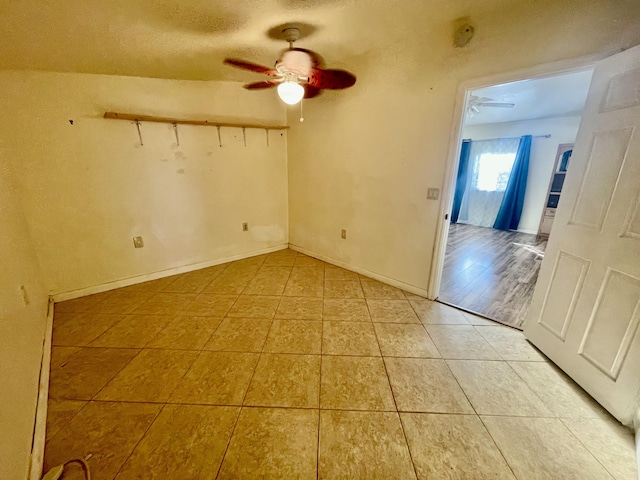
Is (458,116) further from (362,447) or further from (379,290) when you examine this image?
(362,447)

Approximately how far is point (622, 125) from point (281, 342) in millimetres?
2443

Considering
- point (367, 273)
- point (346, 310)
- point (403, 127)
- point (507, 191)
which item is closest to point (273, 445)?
point (346, 310)

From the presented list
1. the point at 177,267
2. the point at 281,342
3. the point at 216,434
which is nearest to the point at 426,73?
the point at 281,342

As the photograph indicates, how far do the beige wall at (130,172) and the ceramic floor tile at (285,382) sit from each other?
6.89 feet

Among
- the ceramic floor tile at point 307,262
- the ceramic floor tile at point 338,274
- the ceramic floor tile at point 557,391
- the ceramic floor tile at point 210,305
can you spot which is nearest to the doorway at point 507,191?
the ceramic floor tile at point 557,391

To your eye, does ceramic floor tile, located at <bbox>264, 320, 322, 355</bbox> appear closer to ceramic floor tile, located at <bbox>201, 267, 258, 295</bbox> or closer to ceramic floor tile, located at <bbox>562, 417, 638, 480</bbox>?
ceramic floor tile, located at <bbox>201, 267, 258, 295</bbox>

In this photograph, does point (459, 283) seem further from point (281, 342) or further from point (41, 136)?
point (41, 136)

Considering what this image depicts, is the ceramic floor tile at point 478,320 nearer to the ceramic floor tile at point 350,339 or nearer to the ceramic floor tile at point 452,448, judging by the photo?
the ceramic floor tile at point 350,339

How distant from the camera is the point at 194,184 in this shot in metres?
2.97

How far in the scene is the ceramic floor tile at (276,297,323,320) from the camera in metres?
2.20

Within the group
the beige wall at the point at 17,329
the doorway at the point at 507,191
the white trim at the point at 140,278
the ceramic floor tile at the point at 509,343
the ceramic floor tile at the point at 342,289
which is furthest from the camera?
the doorway at the point at 507,191

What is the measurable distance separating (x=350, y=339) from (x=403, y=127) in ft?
6.65

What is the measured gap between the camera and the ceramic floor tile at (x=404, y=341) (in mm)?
1773

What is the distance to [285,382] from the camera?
1514 mm
